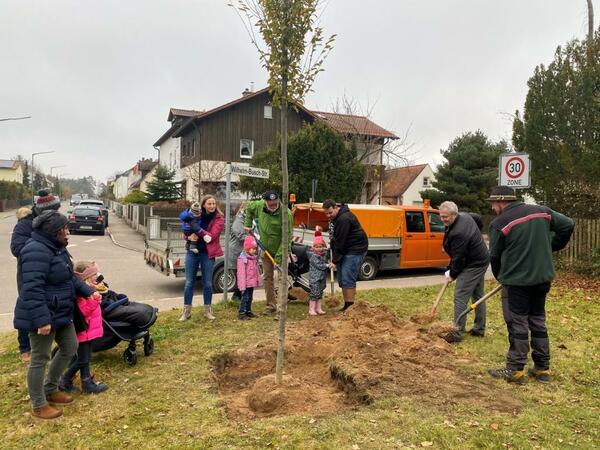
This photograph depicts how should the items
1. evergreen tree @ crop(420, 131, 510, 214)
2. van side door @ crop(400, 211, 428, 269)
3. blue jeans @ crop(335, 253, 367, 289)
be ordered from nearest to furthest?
blue jeans @ crop(335, 253, 367, 289), van side door @ crop(400, 211, 428, 269), evergreen tree @ crop(420, 131, 510, 214)

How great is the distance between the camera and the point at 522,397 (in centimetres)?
416

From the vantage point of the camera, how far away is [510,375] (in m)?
4.55

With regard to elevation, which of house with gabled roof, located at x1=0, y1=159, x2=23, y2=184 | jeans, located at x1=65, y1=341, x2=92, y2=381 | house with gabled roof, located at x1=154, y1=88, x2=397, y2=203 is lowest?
jeans, located at x1=65, y1=341, x2=92, y2=381

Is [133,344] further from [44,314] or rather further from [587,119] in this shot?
[587,119]

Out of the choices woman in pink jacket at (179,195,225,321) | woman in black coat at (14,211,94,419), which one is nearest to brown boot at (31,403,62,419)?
woman in black coat at (14,211,94,419)

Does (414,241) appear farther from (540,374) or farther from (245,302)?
(540,374)

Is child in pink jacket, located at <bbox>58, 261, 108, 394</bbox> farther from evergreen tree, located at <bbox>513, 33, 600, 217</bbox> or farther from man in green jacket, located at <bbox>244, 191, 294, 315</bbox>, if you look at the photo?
evergreen tree, located at <bbox>513, 33, 600, 217</bbox>

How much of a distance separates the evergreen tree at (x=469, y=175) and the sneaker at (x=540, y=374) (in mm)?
27739

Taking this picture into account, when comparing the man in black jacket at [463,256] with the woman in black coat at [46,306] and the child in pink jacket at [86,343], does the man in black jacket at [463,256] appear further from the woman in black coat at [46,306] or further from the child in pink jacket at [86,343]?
the woman in black coat at [46,306]

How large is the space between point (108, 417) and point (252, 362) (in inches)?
67.2

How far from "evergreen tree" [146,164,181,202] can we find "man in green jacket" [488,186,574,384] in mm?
26557

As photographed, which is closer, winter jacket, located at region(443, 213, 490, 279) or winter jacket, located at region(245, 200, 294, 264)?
winter jacket, located at region(443, 213, 490, 279)

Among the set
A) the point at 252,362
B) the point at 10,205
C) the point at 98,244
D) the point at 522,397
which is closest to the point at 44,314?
the point at 252,362

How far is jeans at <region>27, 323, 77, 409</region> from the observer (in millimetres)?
3768
